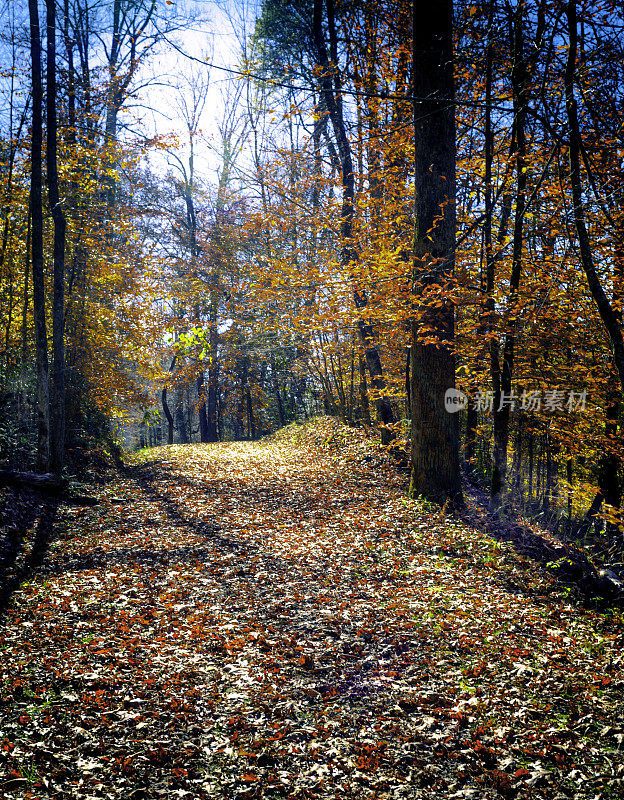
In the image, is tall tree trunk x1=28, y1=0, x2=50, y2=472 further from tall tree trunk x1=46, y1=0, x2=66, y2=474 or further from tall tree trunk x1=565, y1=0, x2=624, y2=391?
tall tree trunk x1=565, y1=0, x2=624, y2=391

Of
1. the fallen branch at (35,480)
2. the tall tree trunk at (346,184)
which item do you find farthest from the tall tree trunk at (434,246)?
the fallen branch at (35,480)

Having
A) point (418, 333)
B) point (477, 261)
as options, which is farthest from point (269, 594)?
point (477, 261)

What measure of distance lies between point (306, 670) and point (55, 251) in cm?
865

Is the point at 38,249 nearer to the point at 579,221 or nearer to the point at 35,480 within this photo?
the point at 35,480

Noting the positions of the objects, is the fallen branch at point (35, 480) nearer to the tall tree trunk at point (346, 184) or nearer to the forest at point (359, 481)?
the forest at point (359, 481)

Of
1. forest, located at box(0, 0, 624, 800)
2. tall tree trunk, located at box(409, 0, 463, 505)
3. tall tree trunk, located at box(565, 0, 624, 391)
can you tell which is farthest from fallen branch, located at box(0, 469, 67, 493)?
tall tree trunk, located at box(565, 0, 624, 391)

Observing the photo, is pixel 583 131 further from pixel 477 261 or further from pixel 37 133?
pixel 37 133

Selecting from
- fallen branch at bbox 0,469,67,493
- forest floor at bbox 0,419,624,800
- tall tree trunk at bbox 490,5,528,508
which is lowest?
forest floor at bbox 0,419,624,800

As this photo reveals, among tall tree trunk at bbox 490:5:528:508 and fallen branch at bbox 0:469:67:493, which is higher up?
tall tree trunk at bbox 490:5:528:508

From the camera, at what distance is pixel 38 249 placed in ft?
25.7

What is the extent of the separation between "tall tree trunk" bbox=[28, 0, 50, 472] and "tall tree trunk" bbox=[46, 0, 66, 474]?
0.63 ft

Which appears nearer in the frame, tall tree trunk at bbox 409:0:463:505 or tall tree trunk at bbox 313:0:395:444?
tall tree trunk at bbox 409:0:463:505

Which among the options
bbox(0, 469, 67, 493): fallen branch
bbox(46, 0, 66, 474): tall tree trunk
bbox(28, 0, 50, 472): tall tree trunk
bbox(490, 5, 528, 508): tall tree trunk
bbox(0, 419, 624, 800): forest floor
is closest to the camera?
bbox(0, 419, 624, 800): forest floor

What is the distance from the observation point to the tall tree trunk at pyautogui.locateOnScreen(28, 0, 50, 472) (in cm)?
787
